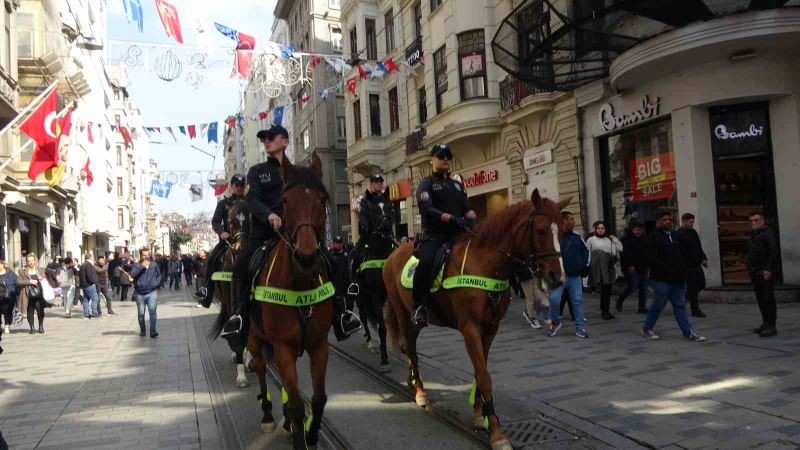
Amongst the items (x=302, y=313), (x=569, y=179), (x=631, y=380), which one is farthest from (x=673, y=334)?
(x=569, y=179)

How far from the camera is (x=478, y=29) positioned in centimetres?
2072

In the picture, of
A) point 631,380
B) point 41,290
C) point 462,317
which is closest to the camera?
point 462,317

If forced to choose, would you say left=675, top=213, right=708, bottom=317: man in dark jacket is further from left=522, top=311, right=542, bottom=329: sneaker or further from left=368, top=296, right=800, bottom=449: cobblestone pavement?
left=522, top=311, right=542, bottom=329: sneaker

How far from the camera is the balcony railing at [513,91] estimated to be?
18.4m

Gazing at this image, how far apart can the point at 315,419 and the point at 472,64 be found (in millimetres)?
17942

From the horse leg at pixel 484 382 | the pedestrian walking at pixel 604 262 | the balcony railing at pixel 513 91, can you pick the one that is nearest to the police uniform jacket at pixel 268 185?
the horse leg at pixel 484 382

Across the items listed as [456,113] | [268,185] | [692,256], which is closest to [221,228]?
[268,185]

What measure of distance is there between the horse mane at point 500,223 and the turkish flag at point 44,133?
15856 millimetres

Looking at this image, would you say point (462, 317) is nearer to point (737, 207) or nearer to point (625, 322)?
point (625, 322)

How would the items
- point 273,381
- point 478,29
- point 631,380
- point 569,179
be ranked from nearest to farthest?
point 631,380, point 273,381, point 569,179, point 478,29

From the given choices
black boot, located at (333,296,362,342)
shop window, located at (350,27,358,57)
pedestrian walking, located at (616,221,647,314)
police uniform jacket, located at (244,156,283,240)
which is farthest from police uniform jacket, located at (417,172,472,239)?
shop window, located at (350,27,358,57)

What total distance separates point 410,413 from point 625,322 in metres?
6.72

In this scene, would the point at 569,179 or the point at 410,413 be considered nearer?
the point at 410,413

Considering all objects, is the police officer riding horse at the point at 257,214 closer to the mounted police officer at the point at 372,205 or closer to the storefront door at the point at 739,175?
the mounted police officer at the point at 372,205
